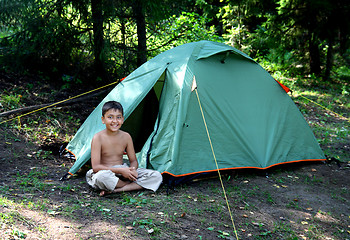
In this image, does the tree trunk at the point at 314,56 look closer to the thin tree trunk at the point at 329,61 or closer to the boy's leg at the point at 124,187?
the thin tree trunk at the point at 329,61

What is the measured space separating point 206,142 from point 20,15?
504 centimetres

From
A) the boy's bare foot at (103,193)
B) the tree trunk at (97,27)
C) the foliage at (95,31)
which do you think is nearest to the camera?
the boy's bare foot at (103,193)

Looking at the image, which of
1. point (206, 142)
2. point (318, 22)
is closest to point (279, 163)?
point (206, 142)

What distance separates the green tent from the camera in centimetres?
473

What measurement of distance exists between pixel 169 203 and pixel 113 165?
92 cm

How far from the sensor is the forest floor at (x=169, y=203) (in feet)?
11.0

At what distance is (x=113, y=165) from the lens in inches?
174

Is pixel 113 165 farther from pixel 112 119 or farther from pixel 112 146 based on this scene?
pixel 112 119

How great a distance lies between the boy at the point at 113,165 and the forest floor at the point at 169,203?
14 centimetres

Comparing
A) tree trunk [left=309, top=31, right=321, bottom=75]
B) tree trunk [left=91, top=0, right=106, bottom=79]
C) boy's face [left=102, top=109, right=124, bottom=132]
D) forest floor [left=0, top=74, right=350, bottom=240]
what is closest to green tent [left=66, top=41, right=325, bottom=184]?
forest floor [left=0, top=74, right=350, bottom=240]

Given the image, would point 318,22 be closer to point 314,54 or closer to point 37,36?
point 314,54

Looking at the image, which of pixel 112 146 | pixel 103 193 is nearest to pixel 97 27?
pixel 112 146

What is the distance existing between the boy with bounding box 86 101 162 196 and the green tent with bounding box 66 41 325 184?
0.32 m

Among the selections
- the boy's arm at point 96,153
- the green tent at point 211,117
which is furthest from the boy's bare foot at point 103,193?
the green tent at point 211,117
